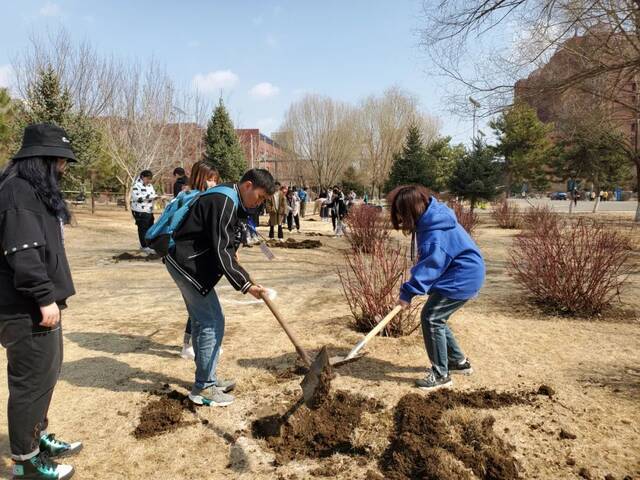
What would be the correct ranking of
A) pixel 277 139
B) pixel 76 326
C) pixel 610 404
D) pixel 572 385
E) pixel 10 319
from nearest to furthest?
pixel 10 319
pixel 610 404
pixel 572 385
pixel 76 326
pixel 277 139

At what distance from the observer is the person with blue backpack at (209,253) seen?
8.82 feet

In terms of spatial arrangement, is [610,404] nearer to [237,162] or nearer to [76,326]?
[76,326]

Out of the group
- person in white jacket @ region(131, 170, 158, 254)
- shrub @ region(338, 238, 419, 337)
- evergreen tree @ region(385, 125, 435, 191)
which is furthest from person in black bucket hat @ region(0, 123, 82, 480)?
evergreen tree @ region(385, 125, 435, 191)

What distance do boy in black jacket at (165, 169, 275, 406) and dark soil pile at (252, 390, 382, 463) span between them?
1.92ft

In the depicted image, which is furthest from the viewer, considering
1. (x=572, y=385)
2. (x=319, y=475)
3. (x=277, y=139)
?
(x=277, y=139)

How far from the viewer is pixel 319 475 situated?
2.31m

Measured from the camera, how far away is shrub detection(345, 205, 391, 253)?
959cm

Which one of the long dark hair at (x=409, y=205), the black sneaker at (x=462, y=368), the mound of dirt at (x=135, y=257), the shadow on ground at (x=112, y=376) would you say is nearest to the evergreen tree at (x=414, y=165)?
the mound of dirt at (x=135, y=257)

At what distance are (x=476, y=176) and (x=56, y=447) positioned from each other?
23640 mm

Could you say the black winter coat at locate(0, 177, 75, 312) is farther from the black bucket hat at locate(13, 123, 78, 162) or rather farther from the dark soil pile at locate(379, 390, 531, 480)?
the dark soil pile at locate(379, 390, 531, 480)

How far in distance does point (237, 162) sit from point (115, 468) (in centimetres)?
2966

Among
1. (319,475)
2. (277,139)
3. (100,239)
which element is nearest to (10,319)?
(319,475)

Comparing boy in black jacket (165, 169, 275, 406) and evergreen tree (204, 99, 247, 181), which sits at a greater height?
evergreen tree (204, 99, 247, 181)

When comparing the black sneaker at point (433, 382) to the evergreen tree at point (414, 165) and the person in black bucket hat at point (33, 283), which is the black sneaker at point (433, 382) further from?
the evergreen tree at point (414, 165)
